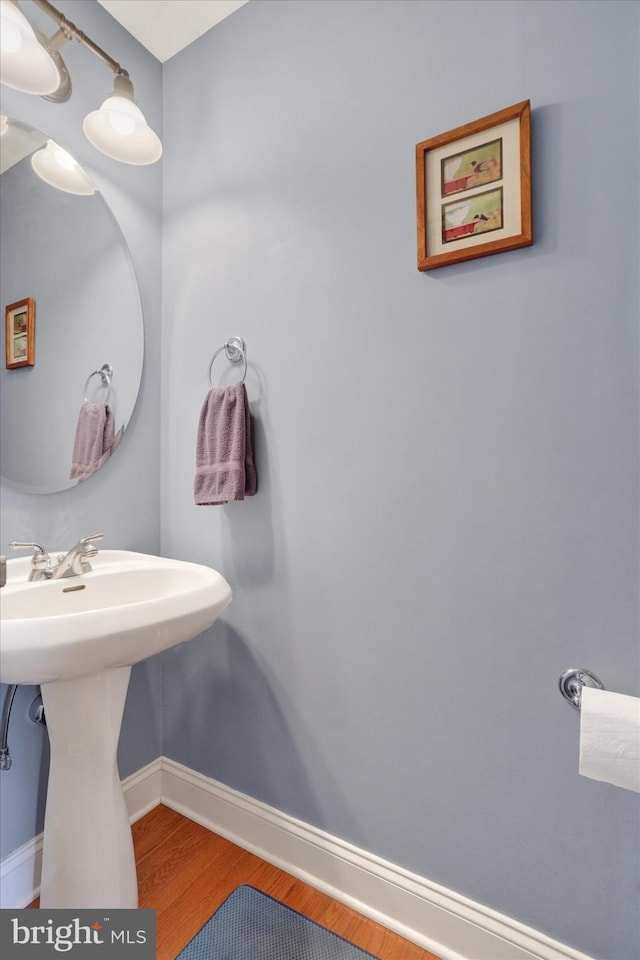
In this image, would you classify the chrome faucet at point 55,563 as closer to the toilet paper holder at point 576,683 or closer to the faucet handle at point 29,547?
the faucet handle at point 29,547

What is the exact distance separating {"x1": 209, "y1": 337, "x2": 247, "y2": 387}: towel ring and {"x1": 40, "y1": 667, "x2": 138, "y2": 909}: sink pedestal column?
2.83ft

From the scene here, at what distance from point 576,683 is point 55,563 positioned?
3.95 ft

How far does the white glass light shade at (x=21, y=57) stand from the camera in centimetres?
89

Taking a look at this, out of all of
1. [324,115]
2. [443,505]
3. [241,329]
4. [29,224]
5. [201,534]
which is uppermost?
[324,115]

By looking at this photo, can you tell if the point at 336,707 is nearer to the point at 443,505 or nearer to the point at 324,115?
the point at 443,505

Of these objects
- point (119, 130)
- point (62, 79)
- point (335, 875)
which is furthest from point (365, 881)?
point (62, 79)

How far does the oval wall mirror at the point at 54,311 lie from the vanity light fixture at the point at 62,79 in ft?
0.53

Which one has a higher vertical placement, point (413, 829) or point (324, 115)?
point (324, 115)

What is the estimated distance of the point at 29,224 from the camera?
1.16 m

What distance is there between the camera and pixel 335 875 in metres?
1.17

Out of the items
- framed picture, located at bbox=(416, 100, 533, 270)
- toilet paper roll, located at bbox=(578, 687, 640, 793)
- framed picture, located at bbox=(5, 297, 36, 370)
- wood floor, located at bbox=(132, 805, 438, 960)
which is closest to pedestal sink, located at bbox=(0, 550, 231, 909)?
wood floor, located at bbox=(132, 805, 438, 960)

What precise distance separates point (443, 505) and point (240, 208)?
103cm

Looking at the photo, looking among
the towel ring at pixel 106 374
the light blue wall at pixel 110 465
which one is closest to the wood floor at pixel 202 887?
the light blue wall at pixel 110 465

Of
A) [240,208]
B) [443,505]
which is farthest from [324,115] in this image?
[443,505]
